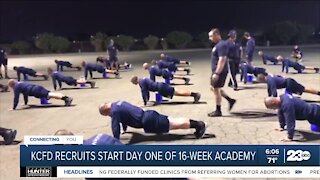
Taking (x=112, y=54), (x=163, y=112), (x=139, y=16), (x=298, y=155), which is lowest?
(x=163, y=112)

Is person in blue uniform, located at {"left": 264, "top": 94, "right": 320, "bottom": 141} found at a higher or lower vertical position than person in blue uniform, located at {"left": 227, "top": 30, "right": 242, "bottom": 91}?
lower

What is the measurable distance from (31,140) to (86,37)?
56.4m

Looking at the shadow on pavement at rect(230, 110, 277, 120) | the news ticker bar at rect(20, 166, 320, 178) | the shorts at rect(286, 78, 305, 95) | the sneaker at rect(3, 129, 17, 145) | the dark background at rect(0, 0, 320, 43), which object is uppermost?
the dark background at rect(0, 0, 320, 43)

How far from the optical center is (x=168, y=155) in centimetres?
442

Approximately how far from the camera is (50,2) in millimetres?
65562

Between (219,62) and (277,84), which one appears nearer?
(219,62)

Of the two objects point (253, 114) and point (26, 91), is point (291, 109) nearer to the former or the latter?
point (253, 114)

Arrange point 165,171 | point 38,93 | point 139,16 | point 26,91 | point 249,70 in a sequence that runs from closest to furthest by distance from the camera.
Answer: point 165,171, point 26,91, point 38,93, point 249,70, point 139,16

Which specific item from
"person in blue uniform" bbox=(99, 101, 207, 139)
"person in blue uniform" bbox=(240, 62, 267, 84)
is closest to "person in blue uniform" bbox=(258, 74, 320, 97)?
"person in blue uniform" bbox=(99, 101, 207, 139)

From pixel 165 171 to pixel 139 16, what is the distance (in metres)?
63.0

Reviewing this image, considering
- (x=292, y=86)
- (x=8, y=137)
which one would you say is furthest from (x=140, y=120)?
(x=292, y=86)

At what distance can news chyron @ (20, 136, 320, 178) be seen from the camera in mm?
4309

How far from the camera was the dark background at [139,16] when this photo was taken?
63594mm

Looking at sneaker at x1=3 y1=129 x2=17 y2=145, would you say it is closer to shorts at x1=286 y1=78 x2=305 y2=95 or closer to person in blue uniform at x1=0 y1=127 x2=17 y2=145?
person in blue uniform at x1=0 y1=127 x2=17 y2=145
